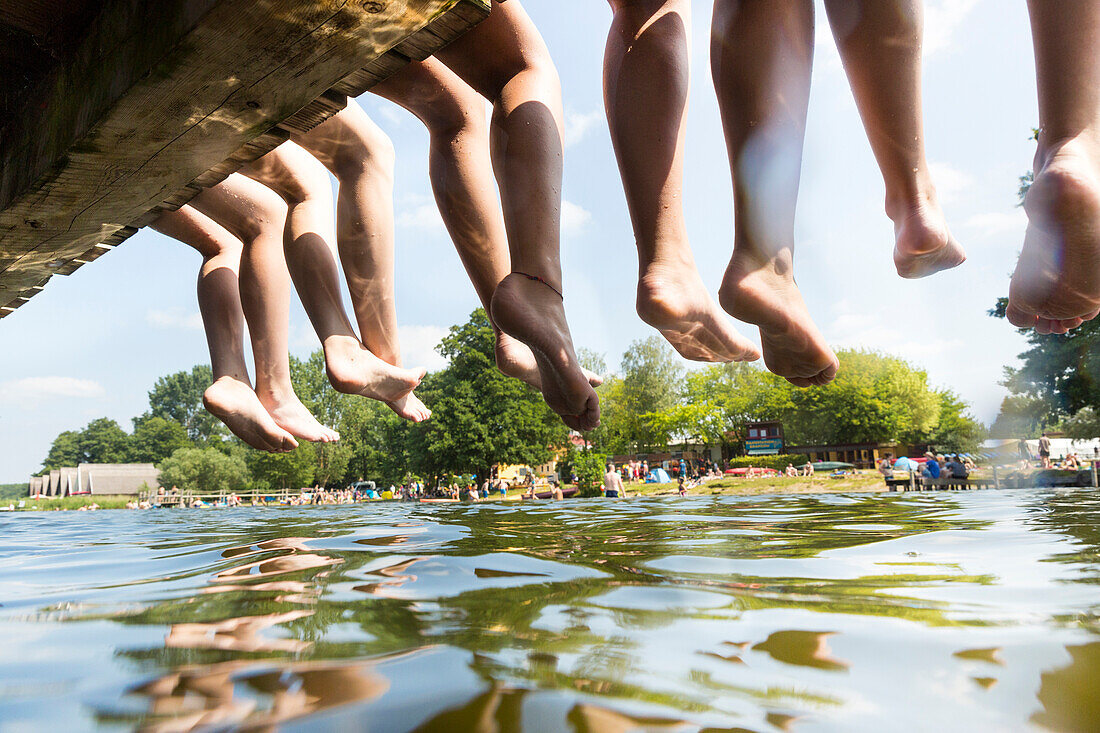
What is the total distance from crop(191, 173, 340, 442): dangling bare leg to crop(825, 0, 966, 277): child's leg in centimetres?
202

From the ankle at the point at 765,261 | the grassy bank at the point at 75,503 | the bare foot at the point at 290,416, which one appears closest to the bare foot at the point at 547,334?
the ankle at the point at 765,261

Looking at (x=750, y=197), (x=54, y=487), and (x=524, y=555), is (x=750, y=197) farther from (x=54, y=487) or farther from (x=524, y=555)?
(x=54, y=487)

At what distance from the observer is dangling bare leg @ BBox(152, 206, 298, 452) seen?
2.28 m

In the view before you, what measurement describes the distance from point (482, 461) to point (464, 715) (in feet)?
81.5

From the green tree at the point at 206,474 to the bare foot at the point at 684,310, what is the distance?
39.8 m

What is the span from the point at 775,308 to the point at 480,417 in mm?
23947

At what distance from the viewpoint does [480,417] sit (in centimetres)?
2495

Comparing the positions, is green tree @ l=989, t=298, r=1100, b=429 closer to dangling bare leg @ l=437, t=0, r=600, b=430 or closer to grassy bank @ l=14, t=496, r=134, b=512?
dangling bare leg @ l=437, t=0, r=600, b=430

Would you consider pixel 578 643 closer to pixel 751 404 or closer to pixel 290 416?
pixel 290 416

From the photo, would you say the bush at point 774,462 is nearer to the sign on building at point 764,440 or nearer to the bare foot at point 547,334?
the sign on building at point 764,440

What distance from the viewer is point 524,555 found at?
89 centimetres

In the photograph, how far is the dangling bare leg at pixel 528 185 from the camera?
1.42 m

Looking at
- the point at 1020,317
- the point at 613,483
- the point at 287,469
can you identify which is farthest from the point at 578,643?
the point at 287,469

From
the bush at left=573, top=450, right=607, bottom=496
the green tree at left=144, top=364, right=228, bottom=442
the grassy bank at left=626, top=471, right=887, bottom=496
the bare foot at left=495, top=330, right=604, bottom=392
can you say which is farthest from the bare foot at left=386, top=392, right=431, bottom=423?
the green tree at left=144, top=364, right=228, bottom=442
